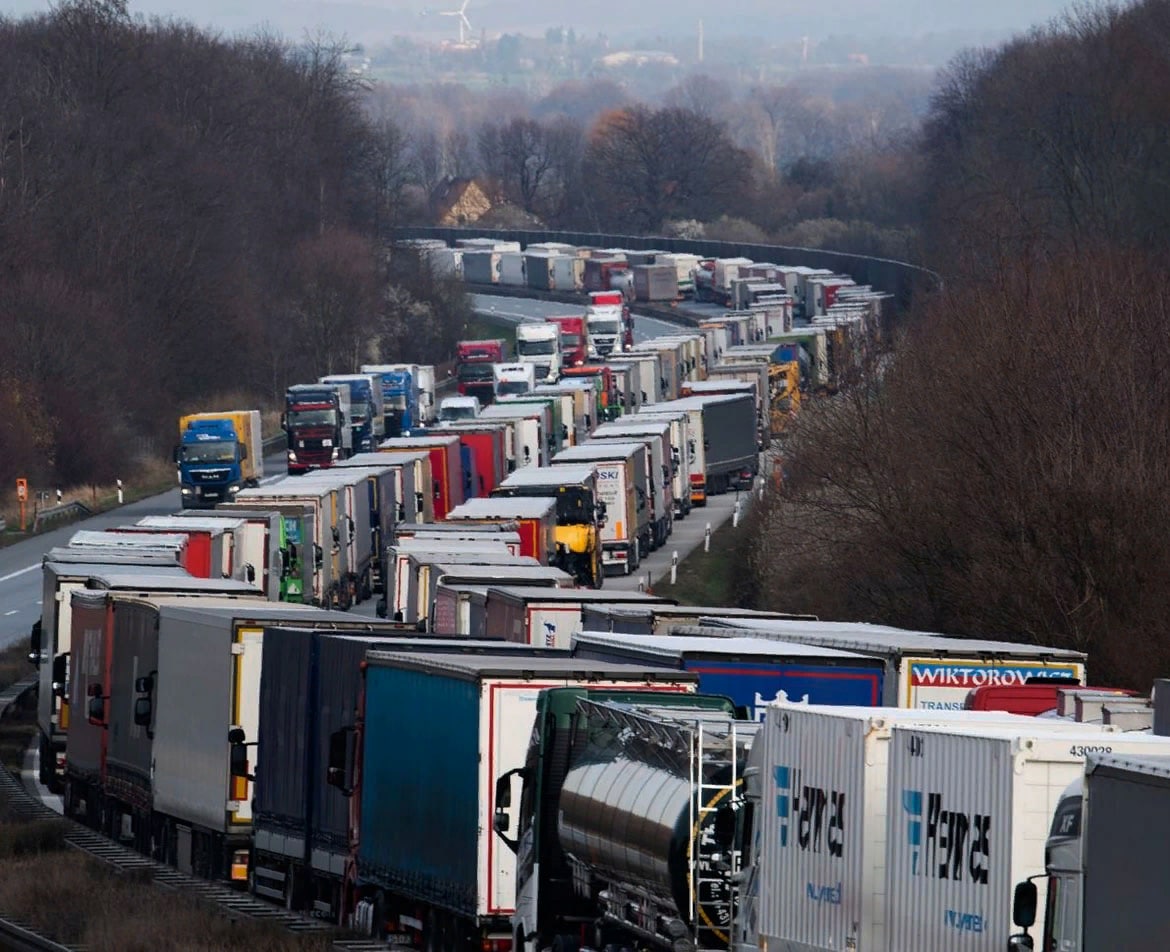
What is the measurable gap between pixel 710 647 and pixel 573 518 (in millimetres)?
32468

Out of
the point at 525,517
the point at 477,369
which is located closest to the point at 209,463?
the point at 525,517

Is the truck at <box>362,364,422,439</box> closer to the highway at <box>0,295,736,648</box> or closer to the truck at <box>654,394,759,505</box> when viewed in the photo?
the highway at <box>0,295,736,648</box>

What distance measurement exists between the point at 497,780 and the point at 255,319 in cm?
10123

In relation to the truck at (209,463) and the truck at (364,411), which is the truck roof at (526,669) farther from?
the truck at (364,411)

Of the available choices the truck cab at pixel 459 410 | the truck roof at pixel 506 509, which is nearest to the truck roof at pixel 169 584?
the truck roof at pixel 506 509

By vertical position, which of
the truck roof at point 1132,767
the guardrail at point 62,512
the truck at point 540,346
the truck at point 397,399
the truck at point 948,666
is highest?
the truck roof at point 1132,767

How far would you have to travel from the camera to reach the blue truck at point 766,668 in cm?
2245

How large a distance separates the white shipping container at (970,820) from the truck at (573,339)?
10375cm

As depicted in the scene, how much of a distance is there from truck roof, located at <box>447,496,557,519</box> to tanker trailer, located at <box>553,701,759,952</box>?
3196 centimetres

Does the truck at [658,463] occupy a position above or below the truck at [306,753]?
below

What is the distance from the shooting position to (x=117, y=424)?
93.6 meters

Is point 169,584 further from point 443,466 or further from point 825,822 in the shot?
point 443,466

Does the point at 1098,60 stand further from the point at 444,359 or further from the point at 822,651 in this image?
the point at 822,651

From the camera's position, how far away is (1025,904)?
13367mm
